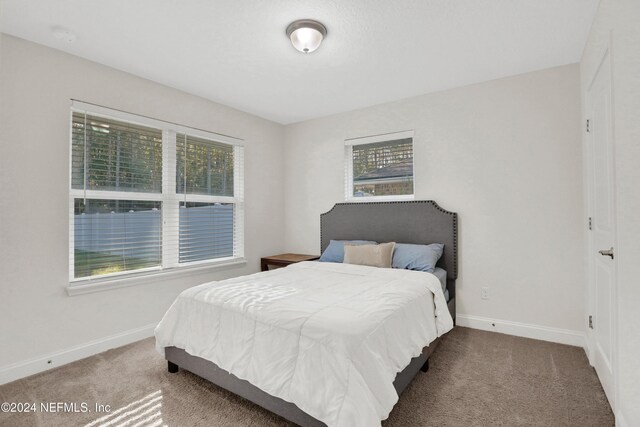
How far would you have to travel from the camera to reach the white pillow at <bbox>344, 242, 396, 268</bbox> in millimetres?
3201

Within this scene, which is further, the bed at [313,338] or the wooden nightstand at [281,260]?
the wooden nightstand at [281,260]

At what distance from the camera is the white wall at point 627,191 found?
1449mm

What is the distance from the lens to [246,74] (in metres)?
3.05

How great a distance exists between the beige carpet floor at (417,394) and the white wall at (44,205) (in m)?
0.30

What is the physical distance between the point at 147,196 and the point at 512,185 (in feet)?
11.8

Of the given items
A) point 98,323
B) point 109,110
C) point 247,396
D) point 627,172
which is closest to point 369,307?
point 247,396

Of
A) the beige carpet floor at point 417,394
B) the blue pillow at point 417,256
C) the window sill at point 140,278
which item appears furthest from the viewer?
the blue pillow at point 417,256

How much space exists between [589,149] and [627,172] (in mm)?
1143

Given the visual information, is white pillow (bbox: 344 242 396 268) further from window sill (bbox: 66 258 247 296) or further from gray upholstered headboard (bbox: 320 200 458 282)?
window sill (bbox: 66 258 247 296)

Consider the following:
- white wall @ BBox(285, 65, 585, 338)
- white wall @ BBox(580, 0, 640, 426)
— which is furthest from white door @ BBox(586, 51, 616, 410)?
white wall @ BBox(285, 65, 585, 338)

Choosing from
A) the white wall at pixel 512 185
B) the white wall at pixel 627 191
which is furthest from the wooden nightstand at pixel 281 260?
the white wall at pixel 627 191

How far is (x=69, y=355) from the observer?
2578 mm

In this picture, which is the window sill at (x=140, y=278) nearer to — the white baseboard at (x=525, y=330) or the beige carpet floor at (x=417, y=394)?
the beige carpet floor at (x=417, y=394)

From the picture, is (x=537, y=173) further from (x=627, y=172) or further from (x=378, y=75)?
(x=378, y=75)
